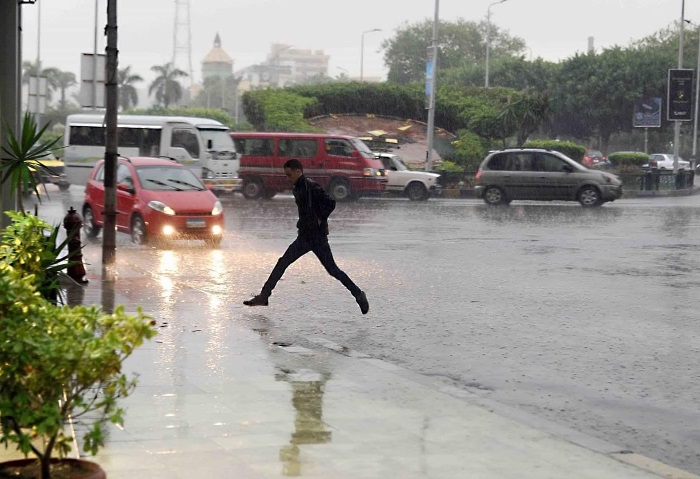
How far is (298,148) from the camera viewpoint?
131 feet

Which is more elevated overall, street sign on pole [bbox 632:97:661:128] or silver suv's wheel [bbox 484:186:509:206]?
street sign on pole [bbox 632:97:661:128]

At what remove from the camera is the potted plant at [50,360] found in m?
4.86

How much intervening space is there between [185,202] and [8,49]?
712 centimetres

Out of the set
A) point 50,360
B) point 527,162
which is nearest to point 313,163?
point 527,162

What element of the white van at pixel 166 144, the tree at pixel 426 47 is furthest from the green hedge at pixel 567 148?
the tree at pixel 426 47

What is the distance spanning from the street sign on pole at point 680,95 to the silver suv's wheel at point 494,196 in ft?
61.6

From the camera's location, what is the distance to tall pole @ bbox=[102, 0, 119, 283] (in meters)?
17.7

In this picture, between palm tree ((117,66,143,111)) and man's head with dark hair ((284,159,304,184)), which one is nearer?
man's head with dark hair ((284,159,304,184))

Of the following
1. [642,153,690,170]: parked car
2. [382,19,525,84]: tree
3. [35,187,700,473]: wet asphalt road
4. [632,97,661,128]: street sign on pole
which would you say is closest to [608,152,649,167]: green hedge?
[642,153,690,170]: parked car

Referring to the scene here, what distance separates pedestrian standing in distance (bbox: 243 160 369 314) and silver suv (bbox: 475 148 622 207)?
2393cm

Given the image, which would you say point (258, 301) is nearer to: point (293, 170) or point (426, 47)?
point (293, 170)

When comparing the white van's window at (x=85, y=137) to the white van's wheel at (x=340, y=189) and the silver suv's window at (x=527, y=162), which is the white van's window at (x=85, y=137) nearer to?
the white van's wheel at (x=340, y=189)

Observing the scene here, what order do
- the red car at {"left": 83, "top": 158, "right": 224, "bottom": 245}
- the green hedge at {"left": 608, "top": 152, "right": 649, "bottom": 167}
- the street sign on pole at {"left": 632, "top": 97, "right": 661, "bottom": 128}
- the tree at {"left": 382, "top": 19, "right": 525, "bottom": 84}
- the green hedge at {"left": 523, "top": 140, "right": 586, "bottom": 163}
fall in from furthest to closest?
1. the tree at {"left": 382, "top": 19, "right": 525, "bottom": 84}
2. the street sign on pole at {"left": 632, "top": 97, "right": 661, "bottom": 128}
3. the green hedge at {"left": 608, "top": 152, "right": 649, "bottom": 167}
4. the green hedge at {"left": 523, "top": 140, "right": 586, "bottom": 163}
5. the red car at {"left": 83, "top": 158, "right": 224, "bottom": 245}

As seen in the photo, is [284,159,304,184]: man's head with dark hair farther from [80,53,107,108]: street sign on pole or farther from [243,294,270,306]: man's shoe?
[80,53,107,108]: street sign on pole
